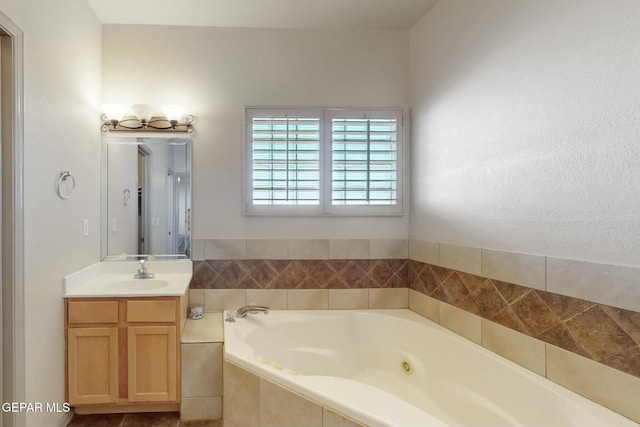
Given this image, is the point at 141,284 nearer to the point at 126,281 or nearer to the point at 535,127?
the point at 126,281

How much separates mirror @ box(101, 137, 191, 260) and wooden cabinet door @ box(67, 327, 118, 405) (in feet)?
2.30

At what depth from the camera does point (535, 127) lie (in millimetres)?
1545

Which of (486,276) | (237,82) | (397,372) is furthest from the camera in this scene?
(237,82)

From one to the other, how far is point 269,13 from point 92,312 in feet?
7.75

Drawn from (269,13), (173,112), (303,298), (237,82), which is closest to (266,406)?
(303,298)

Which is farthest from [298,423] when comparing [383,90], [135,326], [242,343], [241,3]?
[241,3]

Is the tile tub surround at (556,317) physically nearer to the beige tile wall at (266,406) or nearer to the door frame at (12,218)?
the beige tile wall at (266,406)

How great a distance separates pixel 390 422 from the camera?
4.02 feet

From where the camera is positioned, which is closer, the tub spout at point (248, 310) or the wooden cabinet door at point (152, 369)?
the wooden cabinet door at point (152, 369)

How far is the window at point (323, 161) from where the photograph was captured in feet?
8.69

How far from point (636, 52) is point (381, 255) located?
1.89 metres

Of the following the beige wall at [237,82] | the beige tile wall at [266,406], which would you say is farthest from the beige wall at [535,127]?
the beige tile wall at [266,406]

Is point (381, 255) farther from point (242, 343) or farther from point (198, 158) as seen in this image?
point (198, 158)

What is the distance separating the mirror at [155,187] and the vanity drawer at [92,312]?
613mm
